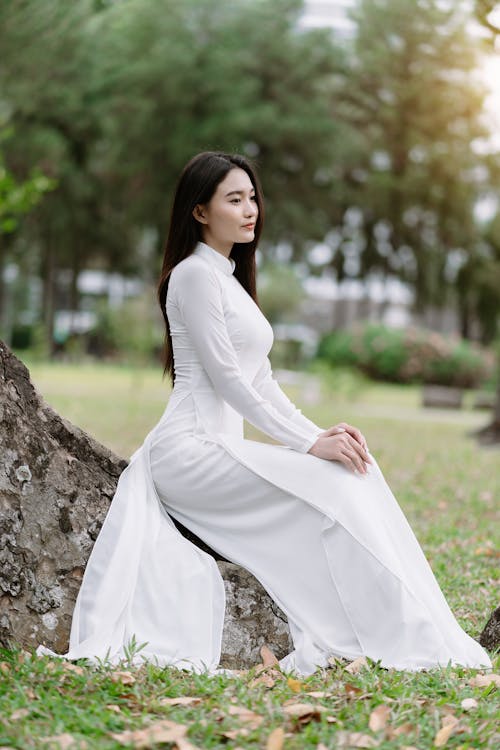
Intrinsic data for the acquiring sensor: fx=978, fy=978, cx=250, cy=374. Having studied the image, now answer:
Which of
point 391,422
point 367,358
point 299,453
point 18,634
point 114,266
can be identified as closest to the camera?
point 18,634

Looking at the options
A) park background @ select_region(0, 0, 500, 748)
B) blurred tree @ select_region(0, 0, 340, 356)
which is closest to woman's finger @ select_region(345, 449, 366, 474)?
park background @ select_region(0, 0, 500, 748)

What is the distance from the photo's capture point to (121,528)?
3.35 meters

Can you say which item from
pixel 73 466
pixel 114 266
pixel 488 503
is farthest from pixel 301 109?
pixel 73 466

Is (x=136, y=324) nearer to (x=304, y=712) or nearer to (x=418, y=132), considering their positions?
(x=418, y=132)

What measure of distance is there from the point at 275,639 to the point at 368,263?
33065 millimetres

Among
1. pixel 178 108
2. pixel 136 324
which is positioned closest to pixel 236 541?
pixel 136 324

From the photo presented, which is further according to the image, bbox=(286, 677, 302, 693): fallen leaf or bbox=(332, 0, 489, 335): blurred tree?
bbox=(332, 0, 489, 335): blurred tree

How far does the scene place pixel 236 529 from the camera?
3.46 metres

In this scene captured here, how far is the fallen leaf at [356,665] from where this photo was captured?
3178mm

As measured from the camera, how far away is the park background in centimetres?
2545

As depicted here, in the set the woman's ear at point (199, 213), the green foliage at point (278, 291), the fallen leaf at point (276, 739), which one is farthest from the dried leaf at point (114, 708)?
the green foliage at point (278, 291)

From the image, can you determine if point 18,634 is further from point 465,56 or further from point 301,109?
point 465,56

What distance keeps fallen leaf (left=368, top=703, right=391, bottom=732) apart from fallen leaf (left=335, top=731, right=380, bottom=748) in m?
0.06

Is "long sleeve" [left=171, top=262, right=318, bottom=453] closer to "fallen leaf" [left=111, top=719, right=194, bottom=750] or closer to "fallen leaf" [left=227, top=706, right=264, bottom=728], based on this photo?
"fallen leaf" [left=227, top=706, right=264, bottom=728]
